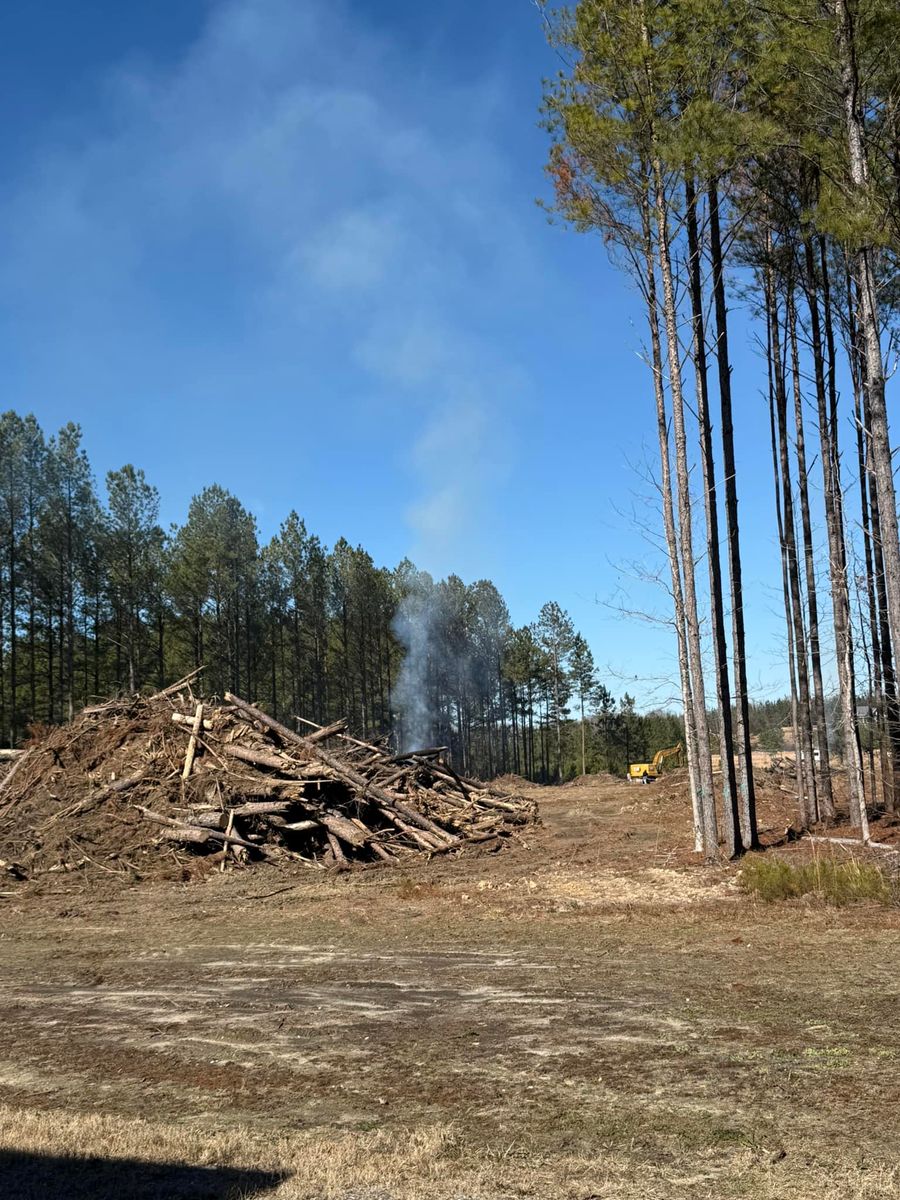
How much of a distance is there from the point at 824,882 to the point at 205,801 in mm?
11068

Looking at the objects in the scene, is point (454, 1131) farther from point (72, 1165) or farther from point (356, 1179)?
point (72, 1165)

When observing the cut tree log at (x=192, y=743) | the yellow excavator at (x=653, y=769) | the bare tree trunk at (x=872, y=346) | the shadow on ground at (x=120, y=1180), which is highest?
the bare tree trunk at (x=872, y=346)

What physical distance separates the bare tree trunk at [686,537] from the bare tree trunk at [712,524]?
282 mm

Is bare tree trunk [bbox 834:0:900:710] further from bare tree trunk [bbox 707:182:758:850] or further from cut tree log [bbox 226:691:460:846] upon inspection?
cut tree log [bbox 226:691:460:846]

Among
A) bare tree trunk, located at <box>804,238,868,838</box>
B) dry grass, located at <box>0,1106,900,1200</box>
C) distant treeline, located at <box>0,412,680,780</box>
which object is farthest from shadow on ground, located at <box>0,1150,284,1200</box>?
distant treeline, located at <box>0,412,680,780</box>

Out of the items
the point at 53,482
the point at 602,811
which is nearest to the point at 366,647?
the point at 53,482

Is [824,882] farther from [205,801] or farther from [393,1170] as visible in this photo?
[205,801]

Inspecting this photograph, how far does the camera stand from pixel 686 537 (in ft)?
50.8

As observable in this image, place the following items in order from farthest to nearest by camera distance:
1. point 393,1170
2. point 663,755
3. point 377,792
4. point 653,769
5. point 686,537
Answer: point 663,755
point 653,769
point 377,792
point 686,537
point 393,1170

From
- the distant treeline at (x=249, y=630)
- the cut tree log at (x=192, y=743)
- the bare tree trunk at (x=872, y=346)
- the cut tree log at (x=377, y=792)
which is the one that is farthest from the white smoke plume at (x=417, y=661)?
the bare tree trunk at (x=872, y=346)

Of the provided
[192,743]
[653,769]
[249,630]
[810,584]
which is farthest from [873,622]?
[249,630]

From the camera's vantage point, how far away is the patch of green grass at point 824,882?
1135 cm

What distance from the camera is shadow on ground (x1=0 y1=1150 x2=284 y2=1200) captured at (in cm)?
403

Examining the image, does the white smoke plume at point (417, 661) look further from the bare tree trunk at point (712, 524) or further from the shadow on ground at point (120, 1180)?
the shadow on ground at point (120, 1180)
